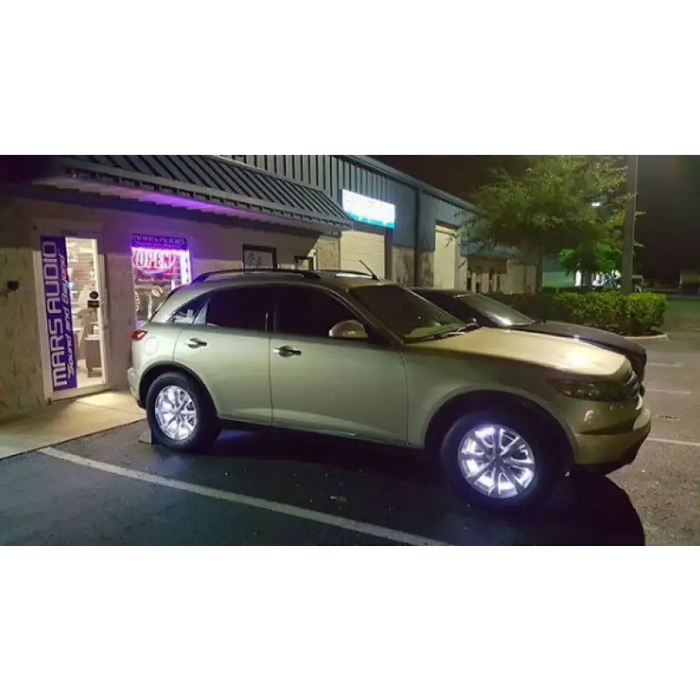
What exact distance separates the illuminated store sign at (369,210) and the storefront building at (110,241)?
1.93 meters

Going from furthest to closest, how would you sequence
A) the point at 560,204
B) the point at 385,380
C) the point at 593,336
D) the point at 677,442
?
the point at 560,204, the point at 593,336, the point at 677,442, the point at 385,380

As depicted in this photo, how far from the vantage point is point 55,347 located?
25.3 ft

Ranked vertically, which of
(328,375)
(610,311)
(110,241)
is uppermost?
(110,241)

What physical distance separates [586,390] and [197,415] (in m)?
3.54

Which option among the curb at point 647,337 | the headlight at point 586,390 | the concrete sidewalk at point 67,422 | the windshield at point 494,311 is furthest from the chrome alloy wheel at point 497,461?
the curb at point 647,337

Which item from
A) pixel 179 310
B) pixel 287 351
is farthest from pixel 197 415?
pixel 287 351

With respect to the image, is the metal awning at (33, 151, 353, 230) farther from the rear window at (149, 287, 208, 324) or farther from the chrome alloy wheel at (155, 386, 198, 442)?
the chrome alloy wheel at (155, 386, 198, 442)

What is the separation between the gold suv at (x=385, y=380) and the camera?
4.06 meters

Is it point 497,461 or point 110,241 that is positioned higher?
point 110,241

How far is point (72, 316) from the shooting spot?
8047 mm

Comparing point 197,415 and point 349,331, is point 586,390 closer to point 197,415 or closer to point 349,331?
point 349,331
